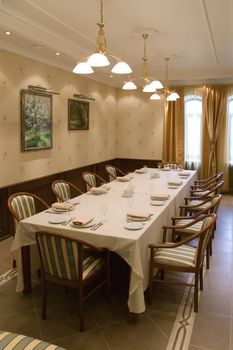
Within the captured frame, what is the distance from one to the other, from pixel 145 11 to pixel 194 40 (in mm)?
1383

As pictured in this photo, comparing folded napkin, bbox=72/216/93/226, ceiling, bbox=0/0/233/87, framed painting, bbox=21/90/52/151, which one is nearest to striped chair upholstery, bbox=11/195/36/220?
folded napkin, bbox=72/216/93/226

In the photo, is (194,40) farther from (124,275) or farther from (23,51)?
(124,275)

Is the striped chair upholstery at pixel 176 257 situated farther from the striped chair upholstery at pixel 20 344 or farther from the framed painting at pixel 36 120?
the framed painting at pixel 36 120

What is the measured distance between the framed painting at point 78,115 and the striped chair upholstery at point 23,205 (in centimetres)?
285

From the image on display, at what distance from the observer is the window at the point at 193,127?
7.85 m

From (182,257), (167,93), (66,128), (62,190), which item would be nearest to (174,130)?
(167,93)

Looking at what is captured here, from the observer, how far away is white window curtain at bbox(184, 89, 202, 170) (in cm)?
784

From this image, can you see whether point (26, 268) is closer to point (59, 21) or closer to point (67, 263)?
point (67, 263)

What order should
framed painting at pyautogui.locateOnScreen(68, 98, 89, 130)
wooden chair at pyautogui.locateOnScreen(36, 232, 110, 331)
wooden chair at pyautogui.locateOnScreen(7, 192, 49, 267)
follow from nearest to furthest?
wooden chair at pyautogui.locateOnScreen(36, 232, 110, 331) → wooden chair at pyautogui.locateOnScreen(7, 192, 49, 267) → framed painting at pyautogui.locateOnScreen(68, 98, 89, 130)

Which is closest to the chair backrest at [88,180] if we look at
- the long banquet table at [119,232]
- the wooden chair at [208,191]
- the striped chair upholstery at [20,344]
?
the long banquet table at [119,232]

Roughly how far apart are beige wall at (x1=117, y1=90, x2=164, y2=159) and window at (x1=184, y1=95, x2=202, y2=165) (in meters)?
0.65

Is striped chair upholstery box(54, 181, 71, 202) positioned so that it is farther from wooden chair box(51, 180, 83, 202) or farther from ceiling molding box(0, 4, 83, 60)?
ceiling molding box(0, 4, 83, 60)

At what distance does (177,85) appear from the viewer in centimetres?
782

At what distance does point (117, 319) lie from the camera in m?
2.67
